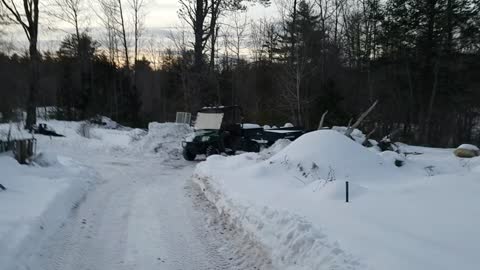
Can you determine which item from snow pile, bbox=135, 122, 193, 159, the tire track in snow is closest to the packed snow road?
the tire track in snow

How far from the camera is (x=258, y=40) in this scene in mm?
50062

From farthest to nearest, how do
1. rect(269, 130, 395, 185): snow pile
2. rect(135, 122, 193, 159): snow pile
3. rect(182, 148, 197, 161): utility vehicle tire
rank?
1. rect(135, 122, 193, 159): snow pile
2. rect(182, 148, 197, 161): utility vehicle tire
3. rect(269, 130, 395, 185): snow pile

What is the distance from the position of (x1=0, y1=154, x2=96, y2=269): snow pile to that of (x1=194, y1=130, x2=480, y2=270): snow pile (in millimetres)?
3044

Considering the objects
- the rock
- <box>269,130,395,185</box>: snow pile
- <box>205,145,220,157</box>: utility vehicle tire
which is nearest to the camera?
<box>269,130,395,185</box>: snow pile

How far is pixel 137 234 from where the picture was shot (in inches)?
276

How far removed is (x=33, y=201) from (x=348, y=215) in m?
5.85

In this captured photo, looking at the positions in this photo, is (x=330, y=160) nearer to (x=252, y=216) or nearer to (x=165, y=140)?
(x=252, y=216)

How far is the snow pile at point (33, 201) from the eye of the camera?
5.73 meters

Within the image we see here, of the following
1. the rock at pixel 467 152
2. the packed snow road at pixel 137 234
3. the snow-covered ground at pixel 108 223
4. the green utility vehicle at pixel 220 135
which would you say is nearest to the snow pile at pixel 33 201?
the snow-covered ground at pixel 108 223

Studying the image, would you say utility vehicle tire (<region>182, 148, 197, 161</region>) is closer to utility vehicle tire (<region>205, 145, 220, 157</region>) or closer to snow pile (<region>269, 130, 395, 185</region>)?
utility vehicle tire (<region>205, 145, 220, 157</region>)

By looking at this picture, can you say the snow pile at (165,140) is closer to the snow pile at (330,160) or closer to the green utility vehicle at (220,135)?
the green utility vehicle at (220,135)

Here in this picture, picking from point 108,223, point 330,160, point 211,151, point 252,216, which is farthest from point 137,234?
point 211,151

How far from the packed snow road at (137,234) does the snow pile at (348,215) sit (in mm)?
641

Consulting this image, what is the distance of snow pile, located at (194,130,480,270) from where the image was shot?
4.43m
